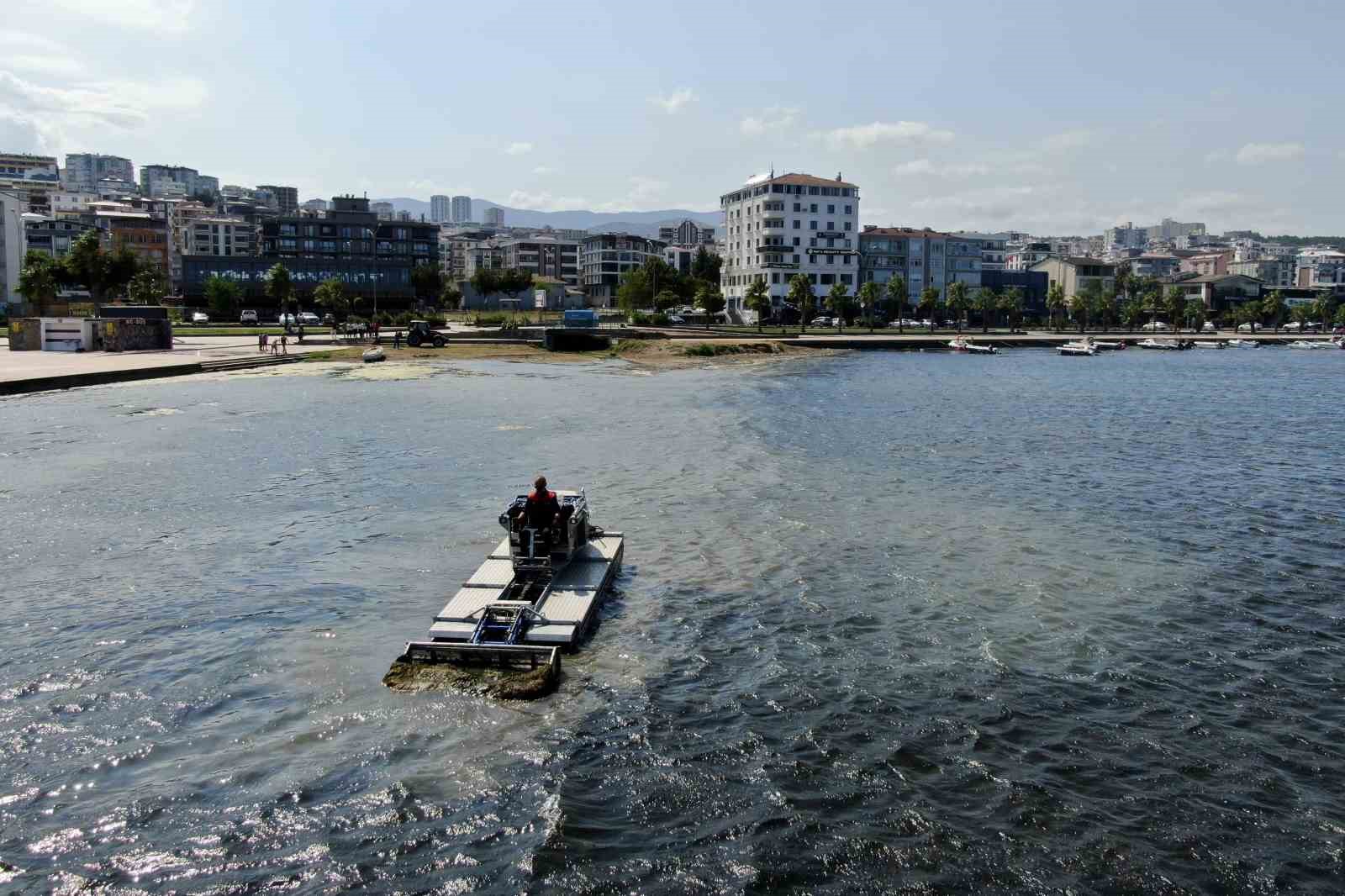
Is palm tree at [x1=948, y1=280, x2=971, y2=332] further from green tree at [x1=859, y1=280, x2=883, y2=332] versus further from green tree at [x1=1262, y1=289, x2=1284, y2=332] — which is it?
green tree at [x1=1262, y1=289, x2=1284, y2=332]

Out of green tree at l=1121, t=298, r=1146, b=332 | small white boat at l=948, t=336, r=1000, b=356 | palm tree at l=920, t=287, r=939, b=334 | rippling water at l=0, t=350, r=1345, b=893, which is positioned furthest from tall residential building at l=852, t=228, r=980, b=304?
rippling water at l=0, t=350, r=1345, b=893

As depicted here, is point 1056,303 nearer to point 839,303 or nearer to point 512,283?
point 839,303

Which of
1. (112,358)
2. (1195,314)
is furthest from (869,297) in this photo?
(112,358)

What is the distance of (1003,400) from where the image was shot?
62.3 meters

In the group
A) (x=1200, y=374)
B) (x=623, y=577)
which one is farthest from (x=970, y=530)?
(x=1200, y=374)

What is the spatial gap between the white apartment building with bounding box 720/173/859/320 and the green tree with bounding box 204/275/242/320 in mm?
73015

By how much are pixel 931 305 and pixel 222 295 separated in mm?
98038

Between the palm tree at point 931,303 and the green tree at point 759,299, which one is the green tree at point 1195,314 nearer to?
the palm tree at point 931,303

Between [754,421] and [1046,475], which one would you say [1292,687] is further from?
[754,421]

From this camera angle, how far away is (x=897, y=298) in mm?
152250

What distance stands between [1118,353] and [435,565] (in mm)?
123519

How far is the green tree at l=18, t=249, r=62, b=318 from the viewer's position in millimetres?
97500

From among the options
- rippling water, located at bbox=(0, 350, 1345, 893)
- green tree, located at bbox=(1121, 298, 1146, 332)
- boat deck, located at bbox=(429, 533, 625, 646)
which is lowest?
rippling water, located at bbox=(0, 350, 1345, 893)

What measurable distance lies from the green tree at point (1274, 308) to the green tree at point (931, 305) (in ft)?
199
